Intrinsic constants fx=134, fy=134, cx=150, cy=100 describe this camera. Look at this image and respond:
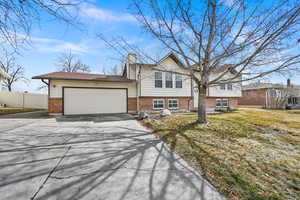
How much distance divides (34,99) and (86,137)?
1771 centimetres

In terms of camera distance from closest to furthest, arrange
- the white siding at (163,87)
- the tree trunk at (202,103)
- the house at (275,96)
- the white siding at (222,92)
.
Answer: the tree trunk at (202,103)
the white siding at (163,87)
the white siding at (222,92)
the house at (275,96)

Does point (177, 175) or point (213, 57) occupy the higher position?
point (213, 57)

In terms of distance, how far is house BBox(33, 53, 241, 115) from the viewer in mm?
10594

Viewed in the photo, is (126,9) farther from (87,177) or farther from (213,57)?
(87,177)

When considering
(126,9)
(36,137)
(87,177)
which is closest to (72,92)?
(36,137)

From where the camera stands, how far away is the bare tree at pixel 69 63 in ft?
86.4

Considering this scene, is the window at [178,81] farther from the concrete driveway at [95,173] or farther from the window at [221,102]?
the concrete driveway at [95,173]

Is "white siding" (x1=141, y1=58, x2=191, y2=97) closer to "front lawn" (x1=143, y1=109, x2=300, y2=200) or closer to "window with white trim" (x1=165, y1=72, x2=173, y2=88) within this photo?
"window with white trim" (x1=165, y1=72, x2=173, y2=88)

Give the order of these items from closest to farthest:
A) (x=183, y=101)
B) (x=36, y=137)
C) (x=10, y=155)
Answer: (x=10, y=155), (x=36, y=137), (x=183, y=101)

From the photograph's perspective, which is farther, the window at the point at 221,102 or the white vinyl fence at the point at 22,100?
the white vinyl fence at the point at 22,100

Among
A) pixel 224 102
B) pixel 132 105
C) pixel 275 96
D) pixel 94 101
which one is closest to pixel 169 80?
pixel 132 105

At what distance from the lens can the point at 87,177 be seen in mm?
2518

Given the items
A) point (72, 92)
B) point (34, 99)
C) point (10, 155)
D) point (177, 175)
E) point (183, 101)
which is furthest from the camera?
point (34, 99)

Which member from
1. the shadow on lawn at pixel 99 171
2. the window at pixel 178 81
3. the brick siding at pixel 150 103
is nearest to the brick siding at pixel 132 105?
the brick siding at pixel 150 103
